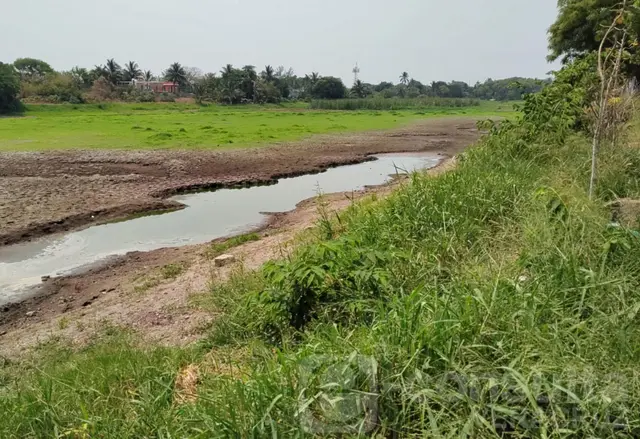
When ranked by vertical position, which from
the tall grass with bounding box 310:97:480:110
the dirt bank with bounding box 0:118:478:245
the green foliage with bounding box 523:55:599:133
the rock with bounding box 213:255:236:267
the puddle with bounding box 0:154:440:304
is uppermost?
the green foliage with bounding box 523:55:599:133

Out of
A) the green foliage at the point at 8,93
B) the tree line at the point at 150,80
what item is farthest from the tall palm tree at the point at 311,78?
the green foliage at the point at 8,93

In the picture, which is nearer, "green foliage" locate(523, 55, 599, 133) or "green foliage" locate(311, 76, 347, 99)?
"green foliage" locate(523, 55, 599, 133)

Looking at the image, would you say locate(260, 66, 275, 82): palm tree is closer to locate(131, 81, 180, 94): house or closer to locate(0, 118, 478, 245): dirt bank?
locate(131, 81, 180, 94): house

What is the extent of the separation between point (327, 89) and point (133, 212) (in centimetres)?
7096

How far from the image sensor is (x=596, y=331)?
2623 mm

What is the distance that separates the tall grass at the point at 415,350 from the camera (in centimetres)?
223

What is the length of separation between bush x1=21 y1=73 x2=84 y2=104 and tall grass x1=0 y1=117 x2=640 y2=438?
60.6m

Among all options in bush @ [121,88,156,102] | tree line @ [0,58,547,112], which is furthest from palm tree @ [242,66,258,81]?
bush @ [121,88,156,102]

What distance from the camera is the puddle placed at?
923 cm

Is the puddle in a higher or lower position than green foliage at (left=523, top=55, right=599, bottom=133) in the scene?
lower

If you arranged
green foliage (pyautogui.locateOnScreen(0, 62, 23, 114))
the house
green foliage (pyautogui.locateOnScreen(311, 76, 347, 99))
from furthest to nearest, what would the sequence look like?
green foliage (pyautogui.locateOnScreen(311, 76, 347, 99)) < the house < green foliage (pyautogui.locateOnScreen(0, 62, 23, 114))

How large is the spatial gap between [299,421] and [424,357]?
74 cm

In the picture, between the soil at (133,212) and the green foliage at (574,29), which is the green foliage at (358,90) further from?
the green foliage at (574,29)

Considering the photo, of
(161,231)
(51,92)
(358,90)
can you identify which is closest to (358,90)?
(358,90)
